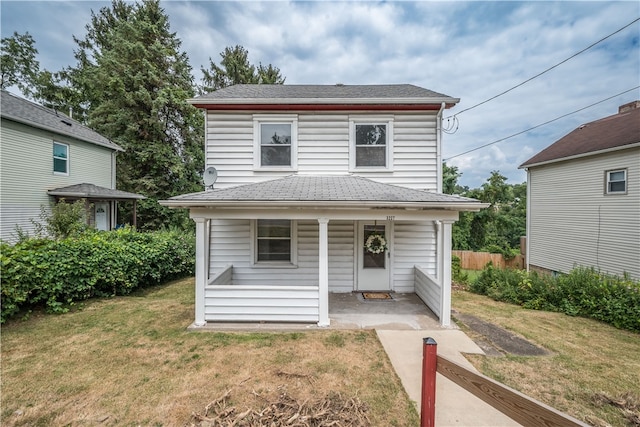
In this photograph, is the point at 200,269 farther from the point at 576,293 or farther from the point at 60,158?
the point at 60,158

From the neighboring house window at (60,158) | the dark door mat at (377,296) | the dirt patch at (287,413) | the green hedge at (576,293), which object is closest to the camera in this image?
the dirt patch at (287,413)

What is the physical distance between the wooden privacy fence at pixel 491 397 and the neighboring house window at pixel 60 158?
663 inches

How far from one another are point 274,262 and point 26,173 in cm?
1209

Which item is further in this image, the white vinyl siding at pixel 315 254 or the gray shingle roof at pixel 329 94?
the white vinyl siding at pixel 315 254

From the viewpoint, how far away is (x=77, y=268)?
Answer: 5.95 metres

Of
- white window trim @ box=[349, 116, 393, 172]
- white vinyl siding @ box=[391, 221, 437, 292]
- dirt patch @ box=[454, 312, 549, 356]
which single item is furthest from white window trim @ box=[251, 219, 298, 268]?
dirt patch @ box=[454, 312, 549, 356]

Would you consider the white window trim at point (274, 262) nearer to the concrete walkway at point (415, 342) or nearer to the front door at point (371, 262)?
the concrete walkway at point (415, 342)

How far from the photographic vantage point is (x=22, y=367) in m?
3.68

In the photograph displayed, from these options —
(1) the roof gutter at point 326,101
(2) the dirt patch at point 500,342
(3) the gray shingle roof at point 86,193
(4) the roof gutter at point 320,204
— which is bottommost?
(2) the dirt patch at point 500,342

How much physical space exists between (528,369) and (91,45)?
107 ft

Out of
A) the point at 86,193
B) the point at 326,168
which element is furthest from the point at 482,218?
the point at 86,193

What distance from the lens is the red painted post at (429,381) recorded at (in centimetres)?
202

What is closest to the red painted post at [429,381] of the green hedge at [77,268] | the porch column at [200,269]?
the porch column at [200,269]

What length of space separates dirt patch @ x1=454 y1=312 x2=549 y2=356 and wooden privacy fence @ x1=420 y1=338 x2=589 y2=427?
303cm
